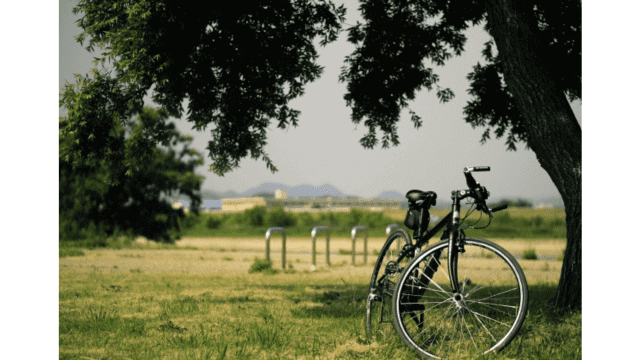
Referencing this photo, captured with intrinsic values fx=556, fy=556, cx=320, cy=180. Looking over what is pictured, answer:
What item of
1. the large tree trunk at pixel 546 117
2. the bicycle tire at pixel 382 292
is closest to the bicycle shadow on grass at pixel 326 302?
the bicycle tire at pixel 382 292

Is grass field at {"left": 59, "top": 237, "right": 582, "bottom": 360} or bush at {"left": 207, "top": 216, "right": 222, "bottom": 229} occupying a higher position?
grass field at {"left": 59, "top": 237, "right": 582, "bottom": 360}

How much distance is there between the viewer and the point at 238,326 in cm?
447

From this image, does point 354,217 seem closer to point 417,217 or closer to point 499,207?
point 417,217

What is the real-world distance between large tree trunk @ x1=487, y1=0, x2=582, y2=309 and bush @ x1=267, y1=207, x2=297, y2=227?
29.5 meters

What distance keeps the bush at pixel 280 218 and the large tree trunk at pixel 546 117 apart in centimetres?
2953

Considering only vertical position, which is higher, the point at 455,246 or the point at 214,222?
the point at 455,246

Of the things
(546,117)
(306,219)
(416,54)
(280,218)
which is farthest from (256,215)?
(546,117)

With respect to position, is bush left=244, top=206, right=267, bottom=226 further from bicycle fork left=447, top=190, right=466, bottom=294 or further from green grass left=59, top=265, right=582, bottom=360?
bicycle fork left=447, top=190, right=466, bottom=294

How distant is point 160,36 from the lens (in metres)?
5.56

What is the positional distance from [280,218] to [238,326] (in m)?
30.2

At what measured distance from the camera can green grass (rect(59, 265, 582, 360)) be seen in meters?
3.68

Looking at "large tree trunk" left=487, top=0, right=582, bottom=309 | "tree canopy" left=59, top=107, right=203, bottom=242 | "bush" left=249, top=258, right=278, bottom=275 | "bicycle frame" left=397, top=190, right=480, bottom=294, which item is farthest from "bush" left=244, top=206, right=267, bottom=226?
"bicycle frame" left=397, top=190, right=480, bottom=294
